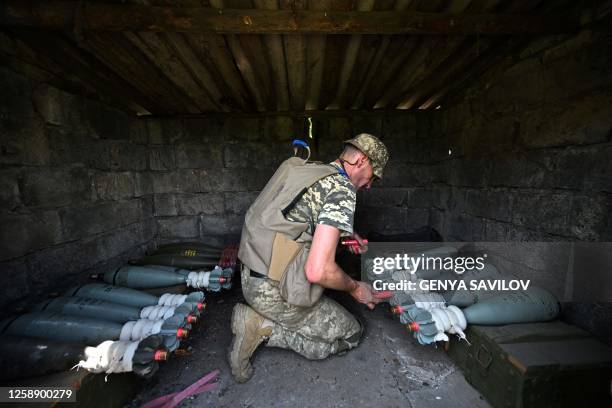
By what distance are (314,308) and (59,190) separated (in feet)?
7.31

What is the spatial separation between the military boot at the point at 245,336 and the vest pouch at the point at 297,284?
0.36 meters

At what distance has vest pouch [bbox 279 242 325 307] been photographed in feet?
4.79

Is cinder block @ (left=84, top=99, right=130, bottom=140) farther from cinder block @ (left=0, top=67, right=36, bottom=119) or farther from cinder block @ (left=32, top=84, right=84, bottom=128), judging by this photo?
cinder block @ (left=0, top=67, right=36, bottom=119)

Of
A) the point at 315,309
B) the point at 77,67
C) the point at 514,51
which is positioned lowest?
the point at 315,309

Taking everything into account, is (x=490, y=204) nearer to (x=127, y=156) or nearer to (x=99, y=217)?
(x=99, y=217)

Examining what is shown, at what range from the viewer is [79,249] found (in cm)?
207

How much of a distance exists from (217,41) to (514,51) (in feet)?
7.47

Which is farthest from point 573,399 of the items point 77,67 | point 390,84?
point 77,67

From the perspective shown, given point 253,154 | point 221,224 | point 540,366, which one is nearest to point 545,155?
point 540,366

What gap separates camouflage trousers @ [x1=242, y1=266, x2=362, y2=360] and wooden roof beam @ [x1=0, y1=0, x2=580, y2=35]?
1.56 meters

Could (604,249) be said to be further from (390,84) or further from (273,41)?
(273,41)

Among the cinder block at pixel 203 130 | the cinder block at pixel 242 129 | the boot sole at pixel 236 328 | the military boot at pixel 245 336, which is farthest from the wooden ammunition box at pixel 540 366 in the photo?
the cinder block at pixel 203 130

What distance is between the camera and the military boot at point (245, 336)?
1.55 meters

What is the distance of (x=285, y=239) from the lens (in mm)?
1481
